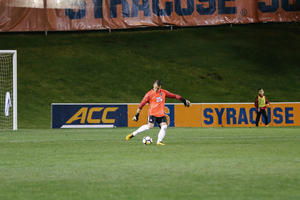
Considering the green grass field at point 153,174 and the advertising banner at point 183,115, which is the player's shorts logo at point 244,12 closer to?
the advertising banner at point 183,115

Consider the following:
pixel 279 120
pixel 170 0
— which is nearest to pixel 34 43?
pixel 170 0

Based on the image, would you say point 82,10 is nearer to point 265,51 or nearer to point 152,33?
point 152,33

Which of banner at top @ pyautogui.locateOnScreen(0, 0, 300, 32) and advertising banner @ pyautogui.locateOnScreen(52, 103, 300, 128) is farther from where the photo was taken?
banner at top @ pyautogui.locateOnScreen(0, 0, 300, 32)

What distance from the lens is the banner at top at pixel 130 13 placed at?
35812mm

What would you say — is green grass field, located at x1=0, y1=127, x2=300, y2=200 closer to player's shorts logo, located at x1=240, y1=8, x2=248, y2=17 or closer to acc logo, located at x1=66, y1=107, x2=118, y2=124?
acc logo, located at x1=66, y1=107, x2=118, y2=124

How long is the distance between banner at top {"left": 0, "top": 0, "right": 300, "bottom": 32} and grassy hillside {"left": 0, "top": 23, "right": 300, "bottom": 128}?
254 cm

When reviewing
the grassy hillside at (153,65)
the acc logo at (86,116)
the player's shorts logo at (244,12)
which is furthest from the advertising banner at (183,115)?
the player's shorts logo at (244,12)

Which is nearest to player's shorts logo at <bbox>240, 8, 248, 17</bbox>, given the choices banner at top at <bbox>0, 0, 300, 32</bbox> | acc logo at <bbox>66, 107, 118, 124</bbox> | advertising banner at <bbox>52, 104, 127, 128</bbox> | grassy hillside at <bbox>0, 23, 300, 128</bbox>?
banner at top at <bbox>0, 0, 300, 32</bbox>

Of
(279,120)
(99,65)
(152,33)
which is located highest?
(152,33)

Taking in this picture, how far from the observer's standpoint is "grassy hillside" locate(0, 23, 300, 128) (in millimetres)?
32344

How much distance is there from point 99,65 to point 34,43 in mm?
7138

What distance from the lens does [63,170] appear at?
25.0ft

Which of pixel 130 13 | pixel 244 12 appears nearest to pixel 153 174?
pixel 130 13

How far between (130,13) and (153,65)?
15.5 ft
